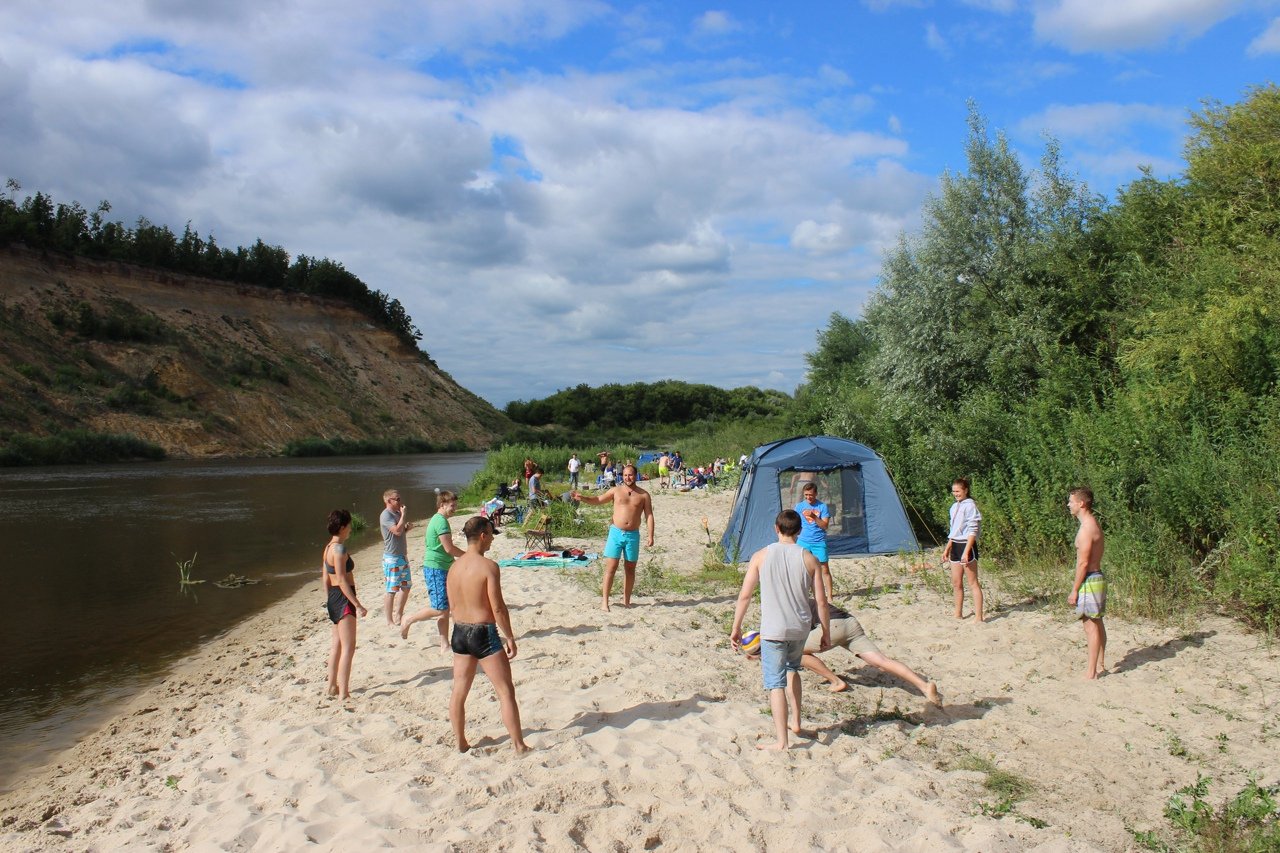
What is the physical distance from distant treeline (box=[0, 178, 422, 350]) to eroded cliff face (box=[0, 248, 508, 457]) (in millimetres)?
1208

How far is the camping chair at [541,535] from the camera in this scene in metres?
13.8

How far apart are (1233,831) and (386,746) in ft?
15.9

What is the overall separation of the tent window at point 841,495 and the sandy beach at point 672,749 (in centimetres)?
390

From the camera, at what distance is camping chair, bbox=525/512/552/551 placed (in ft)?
45.4

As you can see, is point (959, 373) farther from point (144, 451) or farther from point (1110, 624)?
point (144, 451)

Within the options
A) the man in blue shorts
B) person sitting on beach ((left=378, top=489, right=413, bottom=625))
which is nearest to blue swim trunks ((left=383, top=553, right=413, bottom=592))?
person sitting on beach ((left=378, top=489, right=413, bottom=625))

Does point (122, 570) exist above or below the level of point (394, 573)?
below

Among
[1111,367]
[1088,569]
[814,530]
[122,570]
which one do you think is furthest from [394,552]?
[1111,367]

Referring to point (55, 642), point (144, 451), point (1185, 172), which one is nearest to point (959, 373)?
point (1185, 172)

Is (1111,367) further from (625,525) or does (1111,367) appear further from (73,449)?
(73,449)

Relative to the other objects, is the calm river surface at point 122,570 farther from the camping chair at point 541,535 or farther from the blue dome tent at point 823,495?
the blue dome tent at point 823,495

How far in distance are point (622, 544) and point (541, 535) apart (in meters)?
5.25

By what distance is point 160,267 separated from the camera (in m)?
61.1

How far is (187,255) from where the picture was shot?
63688 mm
